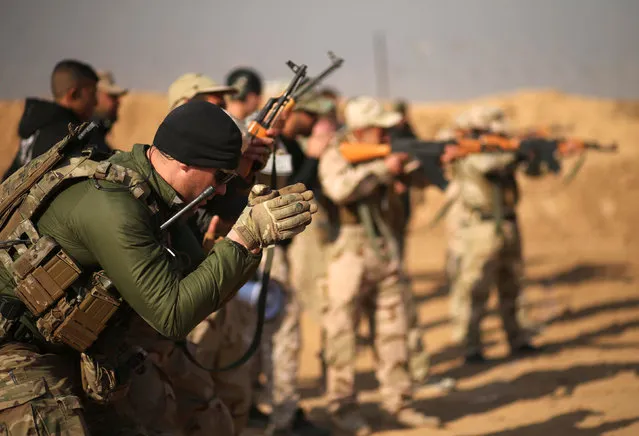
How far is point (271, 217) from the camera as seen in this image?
3.29 metres

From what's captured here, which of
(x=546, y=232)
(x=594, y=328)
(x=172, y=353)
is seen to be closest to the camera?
(x=172, y=353)

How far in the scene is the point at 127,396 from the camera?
4012mm

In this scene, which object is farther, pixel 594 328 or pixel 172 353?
pixel 594 328

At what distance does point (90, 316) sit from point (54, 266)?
0.25 meters

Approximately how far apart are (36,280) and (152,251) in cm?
49

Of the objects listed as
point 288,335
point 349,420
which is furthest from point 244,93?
point 349,420

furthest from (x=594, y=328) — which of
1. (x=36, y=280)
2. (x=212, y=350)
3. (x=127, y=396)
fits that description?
(x=36, y=280)

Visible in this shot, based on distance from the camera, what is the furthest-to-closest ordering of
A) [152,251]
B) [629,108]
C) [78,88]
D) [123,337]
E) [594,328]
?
[629,108] < [594,328] < [78,88] < [123,337] < [152,251]

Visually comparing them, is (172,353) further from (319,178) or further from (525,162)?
(525,162)

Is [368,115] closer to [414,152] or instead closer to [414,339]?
[414,152]

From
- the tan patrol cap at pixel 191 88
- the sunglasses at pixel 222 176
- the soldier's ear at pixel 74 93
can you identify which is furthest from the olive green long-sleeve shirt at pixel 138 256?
the soldier's ear at pixel 74 93

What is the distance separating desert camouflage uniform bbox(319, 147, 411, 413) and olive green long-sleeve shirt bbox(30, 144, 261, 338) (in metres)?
3.31

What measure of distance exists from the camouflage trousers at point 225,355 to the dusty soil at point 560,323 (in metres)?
1.23

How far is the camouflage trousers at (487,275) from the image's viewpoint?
891 centimetres
